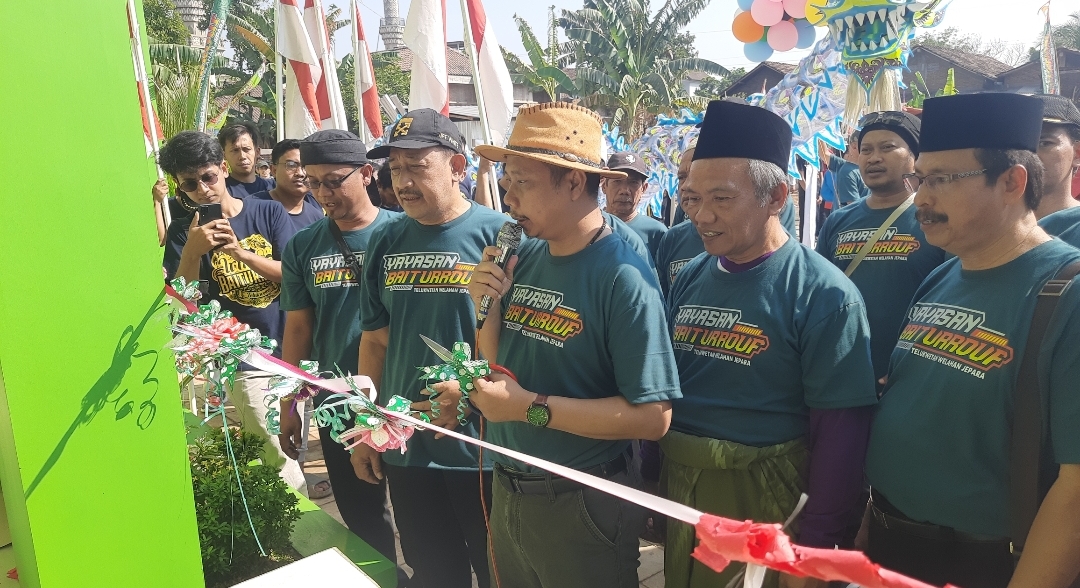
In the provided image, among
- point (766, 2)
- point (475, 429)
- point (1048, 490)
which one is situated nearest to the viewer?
point (1048, 490)

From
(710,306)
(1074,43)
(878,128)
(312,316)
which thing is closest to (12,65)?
(710,306)

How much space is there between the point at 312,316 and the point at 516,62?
27257mm

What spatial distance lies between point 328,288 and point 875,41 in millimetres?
2958

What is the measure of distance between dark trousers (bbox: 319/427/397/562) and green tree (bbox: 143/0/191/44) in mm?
25275

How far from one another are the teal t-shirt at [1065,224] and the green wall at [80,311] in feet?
9.09

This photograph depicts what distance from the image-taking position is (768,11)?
4.54 metres

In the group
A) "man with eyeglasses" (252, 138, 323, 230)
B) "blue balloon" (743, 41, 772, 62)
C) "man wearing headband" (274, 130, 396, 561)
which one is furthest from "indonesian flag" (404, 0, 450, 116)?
"man wearing headband" (274, 130, 396, 561)

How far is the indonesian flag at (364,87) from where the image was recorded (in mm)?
6656

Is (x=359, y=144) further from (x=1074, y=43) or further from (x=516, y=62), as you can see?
(x=1074, y=43)

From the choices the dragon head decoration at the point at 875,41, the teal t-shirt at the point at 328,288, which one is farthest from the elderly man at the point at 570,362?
the dragon head decoration at the point at 875,41

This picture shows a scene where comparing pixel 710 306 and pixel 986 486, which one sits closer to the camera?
pixel 986 486

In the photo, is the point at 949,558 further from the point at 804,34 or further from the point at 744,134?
the point at 804,34

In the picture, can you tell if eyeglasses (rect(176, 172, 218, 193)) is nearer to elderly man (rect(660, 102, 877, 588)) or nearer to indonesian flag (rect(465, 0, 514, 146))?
indonesian flag (rect(465, 0, 514, 146))

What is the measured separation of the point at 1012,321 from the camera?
1611 mm
